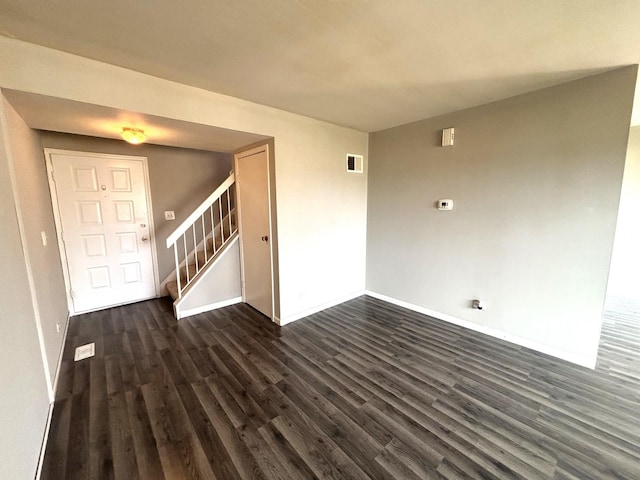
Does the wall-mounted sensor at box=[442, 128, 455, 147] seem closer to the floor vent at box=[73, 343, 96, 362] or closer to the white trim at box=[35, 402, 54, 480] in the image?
the white trim at box=[35, 402, 54, 480]

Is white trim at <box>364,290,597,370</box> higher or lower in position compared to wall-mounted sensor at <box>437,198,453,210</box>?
lower

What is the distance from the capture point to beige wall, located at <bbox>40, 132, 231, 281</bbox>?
3.83m

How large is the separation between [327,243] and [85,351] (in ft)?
9.60

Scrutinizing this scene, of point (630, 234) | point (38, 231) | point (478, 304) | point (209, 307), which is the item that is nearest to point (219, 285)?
point (209, 307)

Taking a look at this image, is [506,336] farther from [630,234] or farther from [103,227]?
[103,227]

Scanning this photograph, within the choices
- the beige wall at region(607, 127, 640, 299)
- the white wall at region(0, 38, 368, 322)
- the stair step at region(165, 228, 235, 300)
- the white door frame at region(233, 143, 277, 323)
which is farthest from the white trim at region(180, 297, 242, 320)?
the beige wall at region(607, 127, 640, 299)

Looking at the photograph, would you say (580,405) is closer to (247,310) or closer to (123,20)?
(247,310)

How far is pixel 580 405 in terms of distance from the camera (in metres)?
1.92

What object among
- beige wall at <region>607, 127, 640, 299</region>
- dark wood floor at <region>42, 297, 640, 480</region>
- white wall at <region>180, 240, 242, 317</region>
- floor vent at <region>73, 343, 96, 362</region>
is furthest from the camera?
beige wall at <region>607, 127, 640, 299</region>

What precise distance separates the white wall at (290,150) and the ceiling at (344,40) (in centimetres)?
12

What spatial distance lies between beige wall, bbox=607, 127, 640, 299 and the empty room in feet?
0.11

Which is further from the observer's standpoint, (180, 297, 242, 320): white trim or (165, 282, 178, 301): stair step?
(165, 282, 178, 301): stair step

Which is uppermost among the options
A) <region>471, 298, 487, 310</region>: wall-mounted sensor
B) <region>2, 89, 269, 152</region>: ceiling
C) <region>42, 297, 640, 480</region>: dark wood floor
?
<region>2, 89, 269, 152</region>: ceiling

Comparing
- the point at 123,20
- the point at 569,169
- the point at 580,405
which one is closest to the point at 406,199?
the point at 569,169
